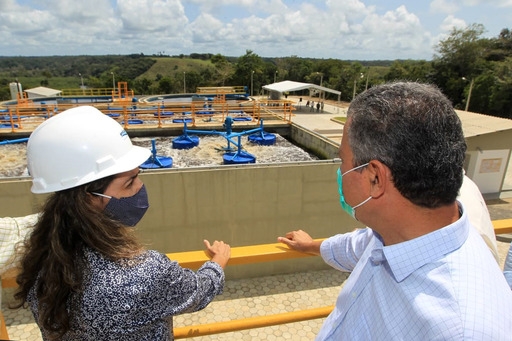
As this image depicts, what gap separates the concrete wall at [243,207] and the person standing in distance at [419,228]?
20.3ft

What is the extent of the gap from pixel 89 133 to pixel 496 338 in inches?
63.3

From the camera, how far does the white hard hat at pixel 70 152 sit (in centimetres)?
136

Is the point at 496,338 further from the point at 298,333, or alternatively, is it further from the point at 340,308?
the point at 298,333

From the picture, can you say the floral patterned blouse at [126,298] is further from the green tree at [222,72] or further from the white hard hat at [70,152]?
the green tree at [222,72]

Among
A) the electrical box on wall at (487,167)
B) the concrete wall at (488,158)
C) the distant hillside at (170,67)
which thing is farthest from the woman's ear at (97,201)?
the distant hillside at (170,67)

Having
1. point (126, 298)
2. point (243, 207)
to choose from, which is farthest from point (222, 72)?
point (126, 298)

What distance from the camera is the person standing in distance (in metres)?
0.92

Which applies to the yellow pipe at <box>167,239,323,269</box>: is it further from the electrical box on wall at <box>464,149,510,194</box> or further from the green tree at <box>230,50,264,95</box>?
the green tree at <box>230,50,264,95</box>

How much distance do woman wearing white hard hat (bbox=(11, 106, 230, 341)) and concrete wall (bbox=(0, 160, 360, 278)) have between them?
18.3 ft

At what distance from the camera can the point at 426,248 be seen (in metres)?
1.04

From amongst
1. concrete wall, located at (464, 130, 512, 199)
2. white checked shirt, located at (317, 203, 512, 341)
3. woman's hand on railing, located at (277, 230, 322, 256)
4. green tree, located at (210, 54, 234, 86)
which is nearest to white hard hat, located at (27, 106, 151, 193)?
woman's hand on railing, located at (277, 230, 322, 256)

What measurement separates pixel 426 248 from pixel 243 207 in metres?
6.59

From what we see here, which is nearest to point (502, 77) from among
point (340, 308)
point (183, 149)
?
point (183, 149)

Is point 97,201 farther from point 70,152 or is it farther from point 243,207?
point 243,207
